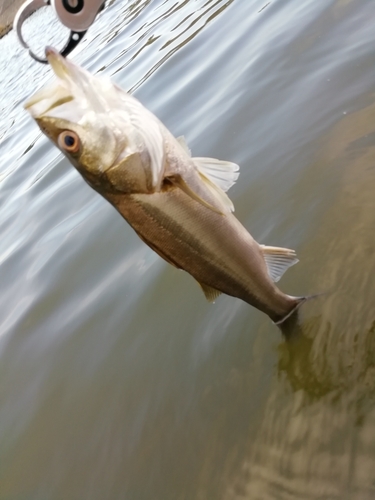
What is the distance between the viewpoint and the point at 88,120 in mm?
2135

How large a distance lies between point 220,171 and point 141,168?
422mm

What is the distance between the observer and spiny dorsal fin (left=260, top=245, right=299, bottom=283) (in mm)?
2650

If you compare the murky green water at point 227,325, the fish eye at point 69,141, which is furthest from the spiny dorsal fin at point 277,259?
the fish eye at point 69,141

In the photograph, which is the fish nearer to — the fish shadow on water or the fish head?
the fish head

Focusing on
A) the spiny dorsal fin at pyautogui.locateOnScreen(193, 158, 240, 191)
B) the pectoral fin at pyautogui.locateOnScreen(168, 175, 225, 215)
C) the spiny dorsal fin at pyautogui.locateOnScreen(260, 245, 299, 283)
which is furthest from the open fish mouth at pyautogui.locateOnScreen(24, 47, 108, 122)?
the spiny dorsal fin at pyautogui.locateOnScreen(260, 245, 299, 283)

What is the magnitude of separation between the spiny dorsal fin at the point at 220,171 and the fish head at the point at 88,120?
33cm

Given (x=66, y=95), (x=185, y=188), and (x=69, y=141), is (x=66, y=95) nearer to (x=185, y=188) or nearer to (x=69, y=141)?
(x=69, y=141)

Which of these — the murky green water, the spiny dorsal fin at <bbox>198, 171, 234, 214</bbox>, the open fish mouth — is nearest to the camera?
the open fish mouth

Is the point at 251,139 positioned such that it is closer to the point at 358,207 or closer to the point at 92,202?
the point at 358,207

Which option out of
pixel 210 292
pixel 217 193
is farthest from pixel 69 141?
pixel 210 292

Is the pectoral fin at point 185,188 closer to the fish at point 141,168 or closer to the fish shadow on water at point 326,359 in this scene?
the fish at point 141,168

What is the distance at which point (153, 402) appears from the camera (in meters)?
3.41

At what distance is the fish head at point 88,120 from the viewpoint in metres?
2.10

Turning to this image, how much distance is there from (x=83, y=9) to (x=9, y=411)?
301cm
